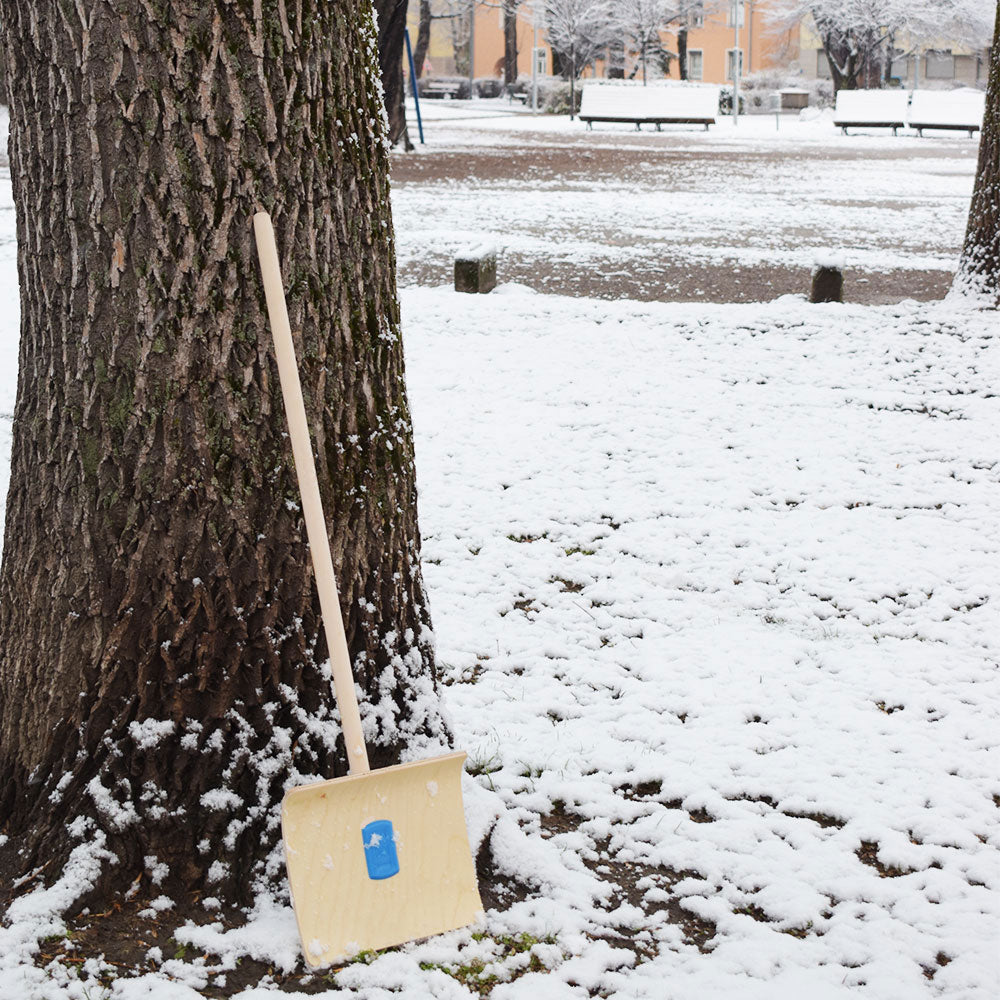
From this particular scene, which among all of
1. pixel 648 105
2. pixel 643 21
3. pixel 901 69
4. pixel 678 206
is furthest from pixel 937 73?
pixel 678 206

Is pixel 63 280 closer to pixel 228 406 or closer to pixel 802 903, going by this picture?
pixel 228 406

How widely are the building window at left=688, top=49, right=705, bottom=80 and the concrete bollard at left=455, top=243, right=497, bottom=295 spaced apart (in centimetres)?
5161

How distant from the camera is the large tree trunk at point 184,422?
2.08m

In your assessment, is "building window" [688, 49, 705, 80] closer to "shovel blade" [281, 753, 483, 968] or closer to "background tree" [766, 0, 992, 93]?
"background tree" [766, 0, 992, 93]

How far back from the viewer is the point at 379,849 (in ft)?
7.47

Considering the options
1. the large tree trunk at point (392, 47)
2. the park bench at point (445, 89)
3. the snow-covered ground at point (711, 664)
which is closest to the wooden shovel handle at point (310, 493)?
the snow-covered ground at point (711, 664)

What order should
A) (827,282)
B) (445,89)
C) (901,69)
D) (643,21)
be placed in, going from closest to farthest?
(827,282)
(643,21)
(445,89)
(901,69)

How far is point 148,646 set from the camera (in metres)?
2.27

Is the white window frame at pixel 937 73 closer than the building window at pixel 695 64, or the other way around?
the white window frame at pixel 937 73

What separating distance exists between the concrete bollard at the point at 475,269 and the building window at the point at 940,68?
54.5 meters

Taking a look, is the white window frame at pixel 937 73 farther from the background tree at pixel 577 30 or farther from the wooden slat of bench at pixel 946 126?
the wooden slat of bench at pixel 946 126

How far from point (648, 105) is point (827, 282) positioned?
24421 millimetres

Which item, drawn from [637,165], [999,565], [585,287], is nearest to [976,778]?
[999,565]

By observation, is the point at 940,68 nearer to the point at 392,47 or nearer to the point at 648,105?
the point at 648,105
